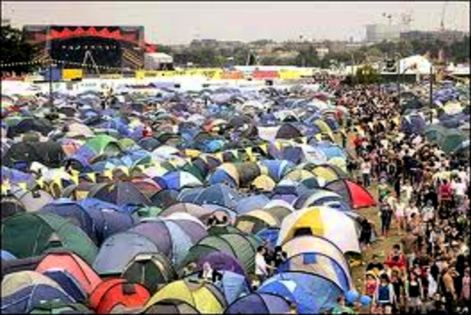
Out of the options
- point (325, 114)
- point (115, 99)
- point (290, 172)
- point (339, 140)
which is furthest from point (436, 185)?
point (115, 99)

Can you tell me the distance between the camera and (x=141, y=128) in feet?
108

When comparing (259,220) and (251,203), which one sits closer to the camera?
(259,220)

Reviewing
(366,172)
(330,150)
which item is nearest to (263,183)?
(366,172)

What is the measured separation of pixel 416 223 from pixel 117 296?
6825 mm

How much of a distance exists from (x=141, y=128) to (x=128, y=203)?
605 inches

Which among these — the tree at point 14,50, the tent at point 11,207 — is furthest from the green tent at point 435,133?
the tree at point 14,50

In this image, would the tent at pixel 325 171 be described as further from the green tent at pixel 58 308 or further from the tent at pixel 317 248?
the green tent at pixel 58 308

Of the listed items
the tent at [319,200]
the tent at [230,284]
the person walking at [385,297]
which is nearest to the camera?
the person walking at [385,297]

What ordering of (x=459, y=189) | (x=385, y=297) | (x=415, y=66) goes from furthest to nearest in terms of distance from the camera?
(x=415, y=66) < (x=459, y=189) < (x=385, y=297)

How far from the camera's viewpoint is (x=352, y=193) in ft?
64.7

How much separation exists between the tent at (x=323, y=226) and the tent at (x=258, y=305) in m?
3.64

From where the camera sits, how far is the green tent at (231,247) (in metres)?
13.4

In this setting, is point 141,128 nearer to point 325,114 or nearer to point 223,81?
point 325,114

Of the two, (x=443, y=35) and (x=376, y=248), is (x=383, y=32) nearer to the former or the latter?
(x=443, y=35)
